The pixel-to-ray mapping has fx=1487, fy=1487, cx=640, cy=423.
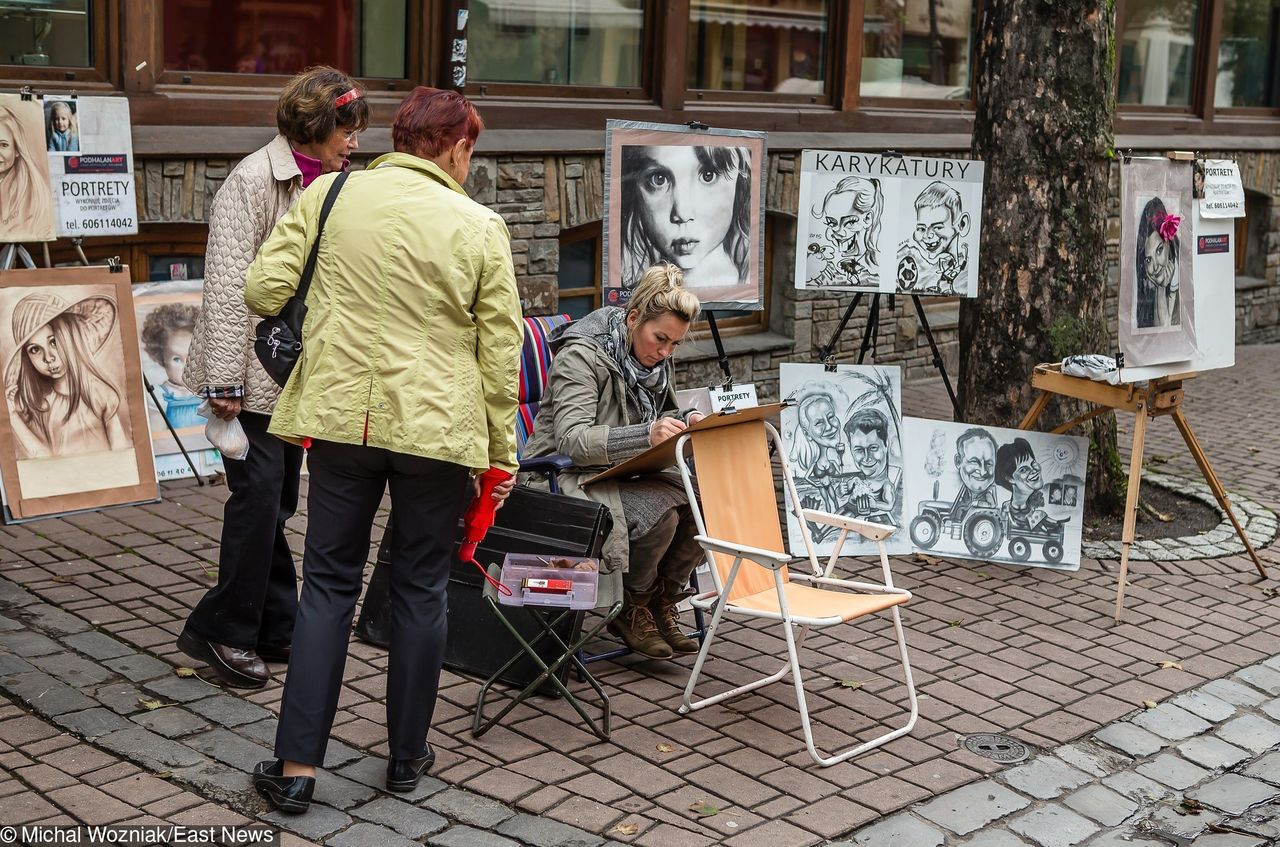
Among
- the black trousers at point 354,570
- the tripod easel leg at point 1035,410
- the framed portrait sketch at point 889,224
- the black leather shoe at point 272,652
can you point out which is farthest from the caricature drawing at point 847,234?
the black trousers at point 354,570

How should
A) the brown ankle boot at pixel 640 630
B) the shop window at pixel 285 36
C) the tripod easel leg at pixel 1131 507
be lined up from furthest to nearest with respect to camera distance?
the shop window at pixel 285 36 → the tripod easel leg at pixel 1131 507 → the brown ankle boot at pixel 640 630

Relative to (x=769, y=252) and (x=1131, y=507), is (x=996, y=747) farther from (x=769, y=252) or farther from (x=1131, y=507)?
(x=769, y=252)

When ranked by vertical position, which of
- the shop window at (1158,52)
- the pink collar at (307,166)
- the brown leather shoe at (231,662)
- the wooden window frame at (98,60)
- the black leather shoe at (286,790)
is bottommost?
the black leather shoe at (286,790)

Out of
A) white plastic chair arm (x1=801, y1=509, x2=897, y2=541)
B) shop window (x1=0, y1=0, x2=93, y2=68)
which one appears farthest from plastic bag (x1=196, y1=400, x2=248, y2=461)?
shop window (x1=0, y1=0, x2=93, y2=68)

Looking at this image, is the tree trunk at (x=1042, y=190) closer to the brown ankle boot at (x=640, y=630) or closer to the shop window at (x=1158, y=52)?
the brown ankle boot at (x=640, y=630)

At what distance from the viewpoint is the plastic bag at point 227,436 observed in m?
4.59

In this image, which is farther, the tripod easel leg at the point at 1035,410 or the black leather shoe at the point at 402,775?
the tripod easel leg at the point at 1035,410

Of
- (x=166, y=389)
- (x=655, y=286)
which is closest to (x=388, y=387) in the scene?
(x=655, y=286)

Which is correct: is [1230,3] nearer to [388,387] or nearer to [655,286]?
[655,286]

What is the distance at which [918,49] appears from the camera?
11062mm

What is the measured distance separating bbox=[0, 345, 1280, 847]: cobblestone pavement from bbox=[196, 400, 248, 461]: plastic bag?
2.58ft

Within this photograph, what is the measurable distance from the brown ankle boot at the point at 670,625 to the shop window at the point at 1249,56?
1066cm

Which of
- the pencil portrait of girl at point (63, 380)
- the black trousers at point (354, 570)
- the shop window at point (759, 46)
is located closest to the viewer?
the black trousers at point (354, 570)

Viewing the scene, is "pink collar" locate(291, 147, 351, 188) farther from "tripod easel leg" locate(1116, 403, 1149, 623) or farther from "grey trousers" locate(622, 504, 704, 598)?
"tripod easel leg" locate(1116, 403, 1149, 623)
